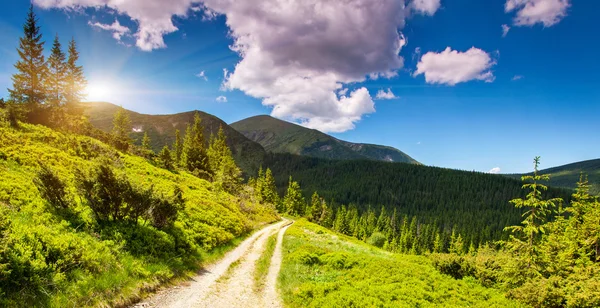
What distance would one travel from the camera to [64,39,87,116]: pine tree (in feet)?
134

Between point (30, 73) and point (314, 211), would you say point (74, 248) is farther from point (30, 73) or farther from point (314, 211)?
point (314, 211)

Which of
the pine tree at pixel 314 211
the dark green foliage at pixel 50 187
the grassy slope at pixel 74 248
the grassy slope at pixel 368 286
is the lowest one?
the pine tree at pixel 314 211

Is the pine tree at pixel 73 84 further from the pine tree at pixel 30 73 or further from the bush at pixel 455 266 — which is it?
the bush at pixel 455 266

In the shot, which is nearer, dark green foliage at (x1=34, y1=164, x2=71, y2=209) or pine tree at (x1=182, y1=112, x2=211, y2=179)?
dark green foliage at (x1=34, y1=164, x2=71, y2=209)

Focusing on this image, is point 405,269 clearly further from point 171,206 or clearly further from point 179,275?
point 171,206

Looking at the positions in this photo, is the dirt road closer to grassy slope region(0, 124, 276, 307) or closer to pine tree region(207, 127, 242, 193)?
grassy slope region(0, 124, 276, 307)

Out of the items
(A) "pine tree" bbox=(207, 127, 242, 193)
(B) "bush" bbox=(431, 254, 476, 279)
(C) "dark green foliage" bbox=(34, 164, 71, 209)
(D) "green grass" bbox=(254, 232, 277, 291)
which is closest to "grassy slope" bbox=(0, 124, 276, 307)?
(C) "dark green foliage" bbox=(34, 164, 71, 209)

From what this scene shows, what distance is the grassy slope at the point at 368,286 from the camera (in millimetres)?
12305

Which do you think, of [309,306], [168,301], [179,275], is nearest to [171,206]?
[179,275]

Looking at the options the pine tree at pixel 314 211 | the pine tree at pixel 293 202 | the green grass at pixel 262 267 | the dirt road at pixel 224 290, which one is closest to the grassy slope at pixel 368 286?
the dirt road at pixel 224 290

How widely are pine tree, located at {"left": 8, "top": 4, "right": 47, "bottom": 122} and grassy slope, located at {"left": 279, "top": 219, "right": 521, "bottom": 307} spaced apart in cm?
3672

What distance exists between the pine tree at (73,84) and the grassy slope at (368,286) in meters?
40.4

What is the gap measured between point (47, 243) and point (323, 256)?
14692 mm

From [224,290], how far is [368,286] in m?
6.91
